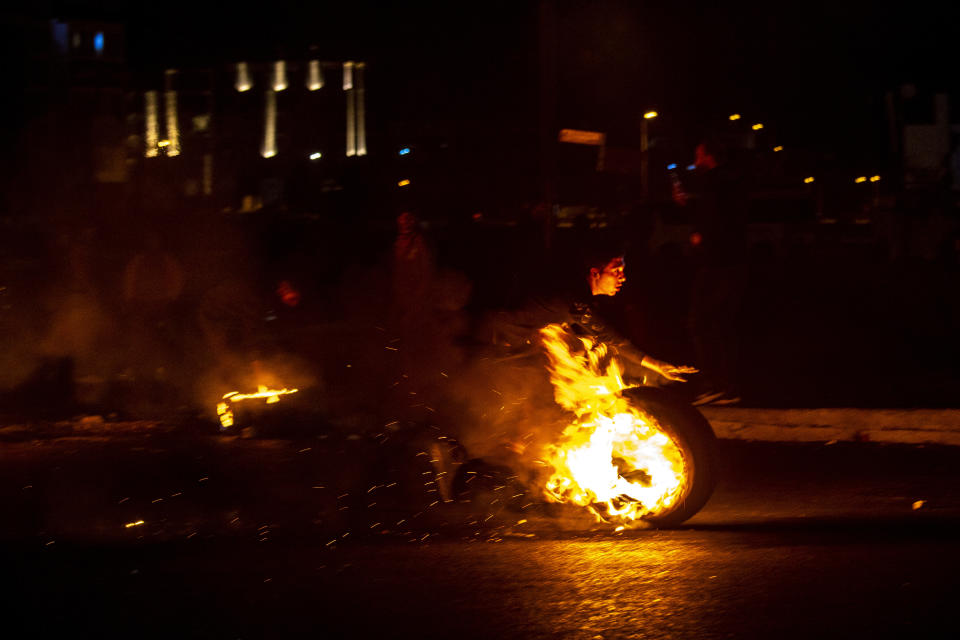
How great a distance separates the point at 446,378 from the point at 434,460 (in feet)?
1.61

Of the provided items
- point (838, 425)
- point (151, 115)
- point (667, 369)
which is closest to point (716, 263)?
point (838, 425)

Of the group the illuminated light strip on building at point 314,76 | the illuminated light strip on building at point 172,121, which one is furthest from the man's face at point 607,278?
the illuminated light strip on building at point 314,76

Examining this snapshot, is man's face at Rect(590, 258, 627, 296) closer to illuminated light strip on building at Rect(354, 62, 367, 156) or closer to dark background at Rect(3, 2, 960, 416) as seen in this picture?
dark background at Rect(3, 2, 960, 416)

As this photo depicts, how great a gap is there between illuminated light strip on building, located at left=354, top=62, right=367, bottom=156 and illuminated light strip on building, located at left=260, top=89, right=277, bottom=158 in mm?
3344

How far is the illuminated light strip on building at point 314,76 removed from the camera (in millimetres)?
42719

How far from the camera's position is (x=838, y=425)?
826 centimetres

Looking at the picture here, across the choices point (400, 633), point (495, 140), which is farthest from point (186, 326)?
point (495, 140)

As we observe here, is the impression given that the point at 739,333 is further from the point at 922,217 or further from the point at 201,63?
the point at 201,63

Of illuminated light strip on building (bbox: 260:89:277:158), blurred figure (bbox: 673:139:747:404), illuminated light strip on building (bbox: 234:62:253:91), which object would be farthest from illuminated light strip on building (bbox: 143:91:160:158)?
blurred figure (bbox: 673:139:747:404)

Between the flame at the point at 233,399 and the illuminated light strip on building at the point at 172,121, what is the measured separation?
2161 cm

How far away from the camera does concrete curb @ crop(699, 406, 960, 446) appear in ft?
26.4

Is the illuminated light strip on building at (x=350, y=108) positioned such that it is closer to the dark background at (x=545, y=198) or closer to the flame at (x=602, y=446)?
the dark background at (x=545, y=198)

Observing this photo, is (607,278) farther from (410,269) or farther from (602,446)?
(410,269)

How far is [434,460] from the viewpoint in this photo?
636cm
